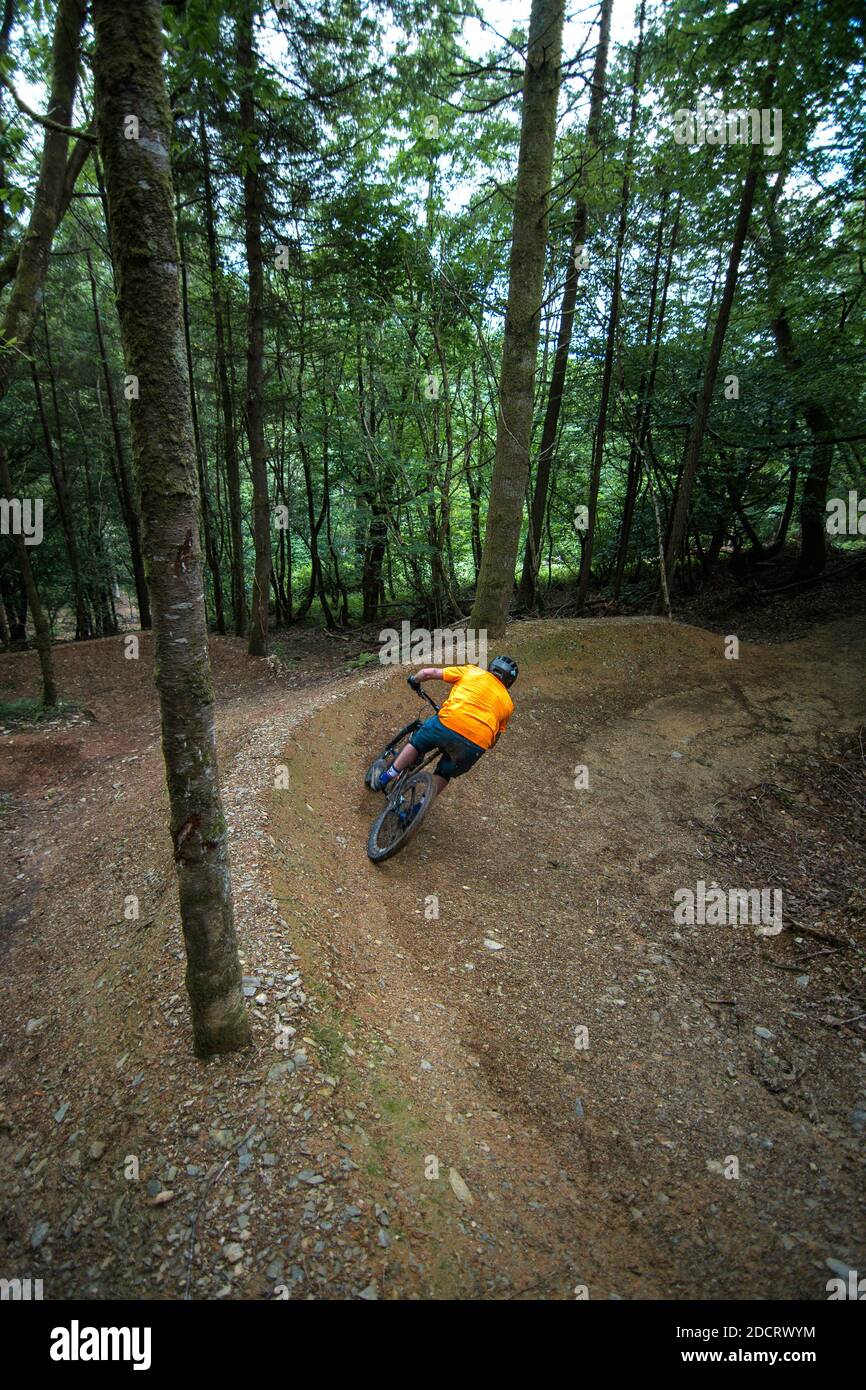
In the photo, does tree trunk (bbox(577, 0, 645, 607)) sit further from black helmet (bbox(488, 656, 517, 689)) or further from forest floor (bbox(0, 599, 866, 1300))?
black helmet (bbox(488, 656, 517, 689))

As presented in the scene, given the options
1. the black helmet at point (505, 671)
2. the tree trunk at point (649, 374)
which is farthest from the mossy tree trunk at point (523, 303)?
the tree trunk at point (649, 374)

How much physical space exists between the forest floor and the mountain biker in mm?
1109

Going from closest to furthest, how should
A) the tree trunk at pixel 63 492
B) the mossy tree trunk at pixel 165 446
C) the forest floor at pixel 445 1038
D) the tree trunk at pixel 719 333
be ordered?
the mossy tree trunk at pixel 165 446 → the forest floor at pixel 445 1038 → the tree trunk at pixel 719 333 → the tree trunk at pixel 63 492

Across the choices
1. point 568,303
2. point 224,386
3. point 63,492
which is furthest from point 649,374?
point 63,492

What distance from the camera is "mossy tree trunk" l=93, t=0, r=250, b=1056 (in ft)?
6.61

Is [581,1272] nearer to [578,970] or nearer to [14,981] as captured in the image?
[578,970]

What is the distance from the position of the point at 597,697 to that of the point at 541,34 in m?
8.52

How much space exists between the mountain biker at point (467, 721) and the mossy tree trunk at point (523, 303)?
3808 mm

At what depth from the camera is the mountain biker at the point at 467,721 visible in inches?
198

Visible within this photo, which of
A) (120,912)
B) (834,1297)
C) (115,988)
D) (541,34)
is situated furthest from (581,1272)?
(541,34)

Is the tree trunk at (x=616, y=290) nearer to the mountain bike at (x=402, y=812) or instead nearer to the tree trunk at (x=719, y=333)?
the tree trunk at (x=719, y=333)

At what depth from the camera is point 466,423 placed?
1453 cm

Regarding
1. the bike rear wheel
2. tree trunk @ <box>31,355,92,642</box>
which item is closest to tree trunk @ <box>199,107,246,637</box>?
tree trunk @ <box>31,355,92,642</box>

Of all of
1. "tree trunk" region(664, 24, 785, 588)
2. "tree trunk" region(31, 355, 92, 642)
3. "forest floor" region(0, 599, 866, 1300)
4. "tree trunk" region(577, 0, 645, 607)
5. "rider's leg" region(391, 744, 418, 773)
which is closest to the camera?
"forest floor" region(0, 599, 866, 1300)
